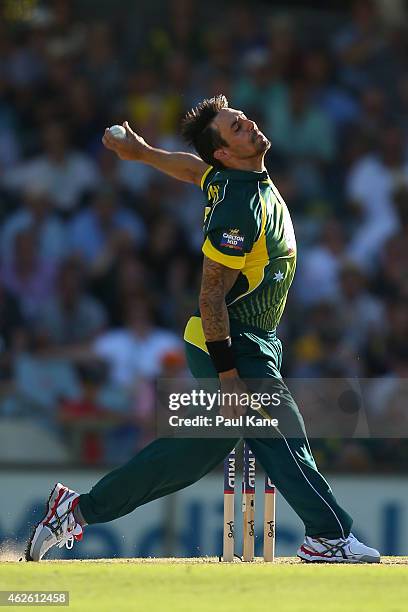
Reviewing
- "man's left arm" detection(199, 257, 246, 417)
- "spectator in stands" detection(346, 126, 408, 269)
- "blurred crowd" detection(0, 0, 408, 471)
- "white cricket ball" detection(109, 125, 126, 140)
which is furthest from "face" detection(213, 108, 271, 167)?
"spectator in stands" detection(346, 126, 408, 269)

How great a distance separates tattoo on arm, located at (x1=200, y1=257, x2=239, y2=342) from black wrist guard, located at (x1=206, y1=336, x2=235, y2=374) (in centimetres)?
3

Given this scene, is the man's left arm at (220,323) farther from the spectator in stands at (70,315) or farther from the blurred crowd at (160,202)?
the spectator in stands at (70,315)

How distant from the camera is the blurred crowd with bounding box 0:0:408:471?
1076 cm

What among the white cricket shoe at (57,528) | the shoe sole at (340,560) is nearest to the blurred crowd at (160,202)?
the shoe sole at (340,560)

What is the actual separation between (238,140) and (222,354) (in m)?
1.02

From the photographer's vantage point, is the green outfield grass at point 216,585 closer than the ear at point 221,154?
Yes

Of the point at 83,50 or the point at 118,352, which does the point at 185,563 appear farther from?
the point at 83,50

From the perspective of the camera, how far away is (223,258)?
625 cm

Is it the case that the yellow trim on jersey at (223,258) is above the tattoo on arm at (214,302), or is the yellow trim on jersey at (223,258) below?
above

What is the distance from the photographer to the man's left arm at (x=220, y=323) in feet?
20.5

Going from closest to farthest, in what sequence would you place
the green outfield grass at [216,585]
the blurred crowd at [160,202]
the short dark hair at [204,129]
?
1. the green outfield grass at [216,585]
2. the short dark hair at [204,129]
3. the blurred crowd at [160,202]

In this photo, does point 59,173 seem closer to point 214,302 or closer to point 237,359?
point 237,359

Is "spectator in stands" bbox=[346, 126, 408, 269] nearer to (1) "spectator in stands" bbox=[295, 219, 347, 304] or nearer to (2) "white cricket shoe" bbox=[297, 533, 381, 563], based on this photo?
(1) "spectator in stands" bbox=[295, 219, 347, 304]

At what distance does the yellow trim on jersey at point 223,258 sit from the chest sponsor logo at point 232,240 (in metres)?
0.04
